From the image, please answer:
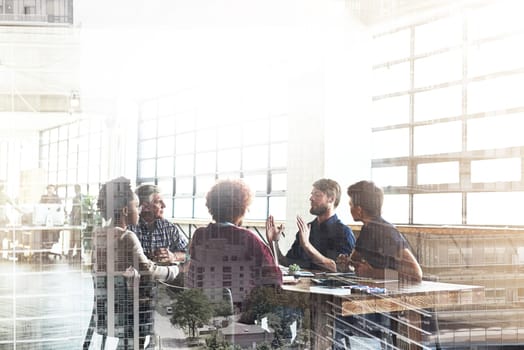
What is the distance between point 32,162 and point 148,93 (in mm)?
377

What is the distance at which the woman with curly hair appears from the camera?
1818 millimetres

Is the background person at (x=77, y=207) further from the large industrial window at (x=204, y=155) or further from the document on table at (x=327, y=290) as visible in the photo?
the document on table at (x=327, y=290)

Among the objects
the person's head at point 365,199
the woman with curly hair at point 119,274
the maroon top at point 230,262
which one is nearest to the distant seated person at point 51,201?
the woman with curly hair at point 119,274

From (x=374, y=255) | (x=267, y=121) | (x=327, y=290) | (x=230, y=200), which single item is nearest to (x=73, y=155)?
(x=230, y=200)

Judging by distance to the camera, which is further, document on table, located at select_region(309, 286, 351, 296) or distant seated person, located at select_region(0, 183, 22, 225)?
document on table, located at select_region(309, 286, 351, 296)

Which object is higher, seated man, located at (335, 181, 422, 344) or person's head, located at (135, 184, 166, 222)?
person's head, located at (135, 184, 166, 222)

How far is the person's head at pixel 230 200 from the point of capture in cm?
187

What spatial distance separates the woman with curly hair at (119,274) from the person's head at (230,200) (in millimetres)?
222

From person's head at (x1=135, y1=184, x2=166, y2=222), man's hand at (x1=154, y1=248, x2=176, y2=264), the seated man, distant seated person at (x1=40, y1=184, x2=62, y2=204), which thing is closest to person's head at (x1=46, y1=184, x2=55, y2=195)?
distant seated person at (x1=40, y1=184, x2=62, y2=204)

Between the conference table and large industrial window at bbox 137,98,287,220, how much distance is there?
258 millimetres

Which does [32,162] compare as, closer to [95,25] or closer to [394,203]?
[95,25]

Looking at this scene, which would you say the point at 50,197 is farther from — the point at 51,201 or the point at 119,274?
the point at 119,274

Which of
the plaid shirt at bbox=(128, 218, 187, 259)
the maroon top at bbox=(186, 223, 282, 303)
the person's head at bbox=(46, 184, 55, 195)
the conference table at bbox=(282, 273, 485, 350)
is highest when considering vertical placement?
the person's head at bbox=(46, 184, 55, 195)

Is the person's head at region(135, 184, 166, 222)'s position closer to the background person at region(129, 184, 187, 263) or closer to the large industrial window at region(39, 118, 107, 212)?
the background person at region(129, 184, 187, 263)
